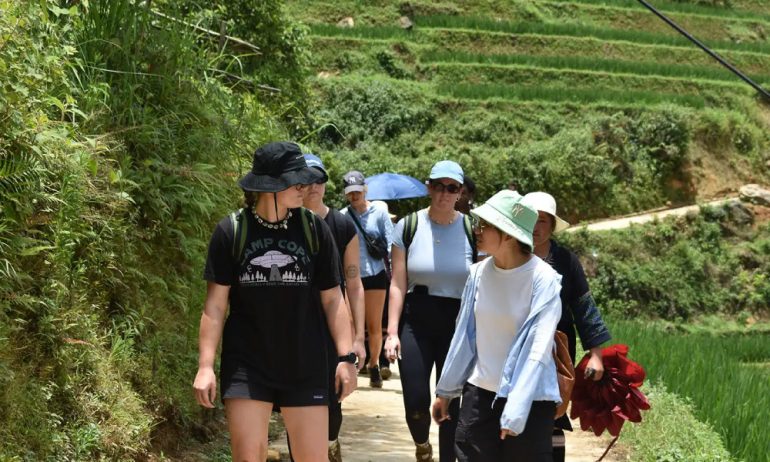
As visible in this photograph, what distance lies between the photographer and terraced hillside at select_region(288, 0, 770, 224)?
25766mm

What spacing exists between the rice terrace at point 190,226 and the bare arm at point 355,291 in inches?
48.4

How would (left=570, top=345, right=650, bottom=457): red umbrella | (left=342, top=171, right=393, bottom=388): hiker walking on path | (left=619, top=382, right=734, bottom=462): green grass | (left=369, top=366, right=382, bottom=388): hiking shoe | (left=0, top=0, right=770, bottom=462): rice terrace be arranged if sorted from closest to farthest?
(left=0, top=0, right=770, bottom=462): rice terrace < (left=570, top=345, right=650, bottom=457): red umbrella < (left=619, top=382, right=734, bottom=462): green grass < (left=342, top=171, right=393, bottom=388): hiker walking on path < (left=369, top=366, right=382, bottom=388): hiking shoe

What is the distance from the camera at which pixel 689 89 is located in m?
31.0

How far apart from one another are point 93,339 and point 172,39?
2621mm

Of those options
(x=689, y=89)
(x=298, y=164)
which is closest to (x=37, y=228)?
(x=298, y=164)

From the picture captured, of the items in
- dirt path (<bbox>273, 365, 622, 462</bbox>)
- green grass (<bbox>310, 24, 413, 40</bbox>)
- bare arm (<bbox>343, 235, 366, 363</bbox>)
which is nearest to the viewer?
bare arm (<bbox>343, 235, 366, 363</bbox>)

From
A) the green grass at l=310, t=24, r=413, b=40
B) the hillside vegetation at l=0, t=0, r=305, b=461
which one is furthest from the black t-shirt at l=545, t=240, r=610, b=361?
the green grass at l=310, t=24, r=413, b=40

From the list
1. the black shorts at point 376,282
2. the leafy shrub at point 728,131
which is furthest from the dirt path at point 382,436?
the leafy shrub at point 728,131

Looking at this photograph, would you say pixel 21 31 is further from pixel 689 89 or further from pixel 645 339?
pixel 689 89

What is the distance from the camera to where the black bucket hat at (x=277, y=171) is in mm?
4953

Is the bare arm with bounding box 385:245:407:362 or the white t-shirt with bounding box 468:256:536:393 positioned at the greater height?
the white t-shirt with bounding box 468:256:536:393

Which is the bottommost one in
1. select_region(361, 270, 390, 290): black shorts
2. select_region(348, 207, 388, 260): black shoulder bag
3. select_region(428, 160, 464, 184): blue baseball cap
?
select_region(361, 270, 390, 290): black shorts

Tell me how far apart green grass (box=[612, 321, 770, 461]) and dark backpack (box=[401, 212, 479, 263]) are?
2374 millimetres

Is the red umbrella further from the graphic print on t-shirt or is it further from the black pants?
the graphic print on t-shirt
